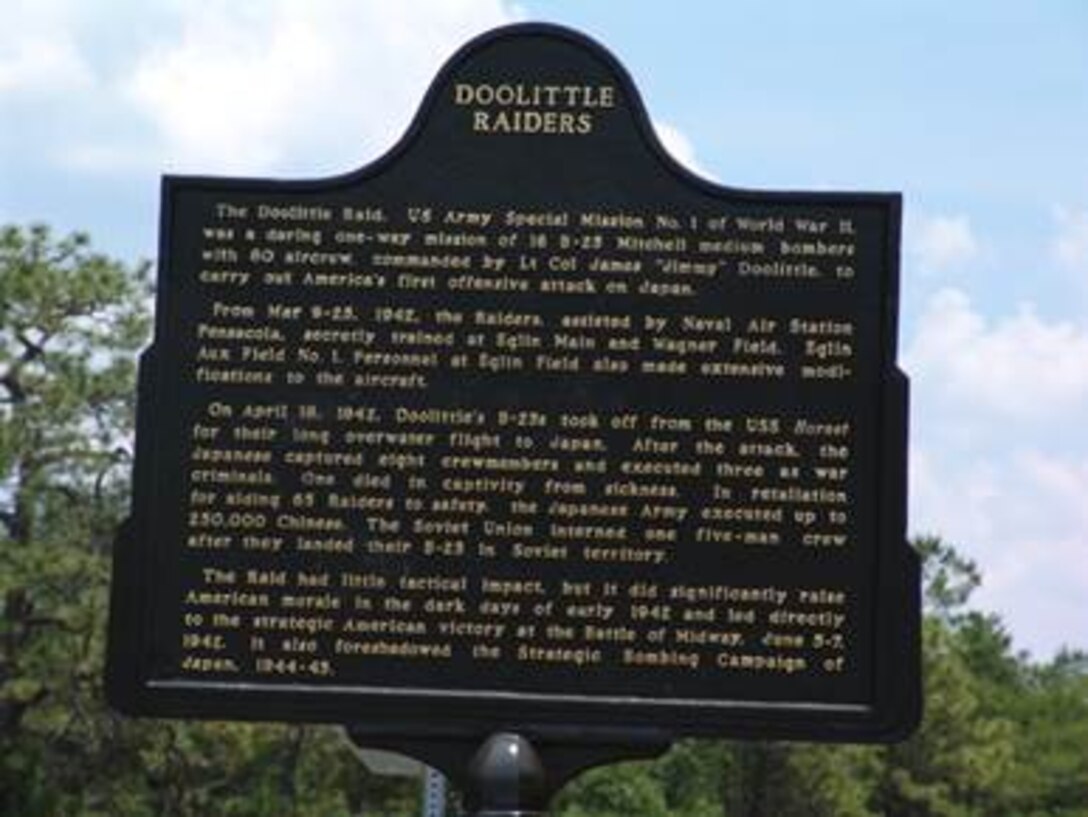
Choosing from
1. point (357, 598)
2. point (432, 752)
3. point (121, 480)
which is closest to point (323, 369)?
point (357, 598)

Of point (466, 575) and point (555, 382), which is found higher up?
point (555, 382)

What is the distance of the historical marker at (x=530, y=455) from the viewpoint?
7.54 meters

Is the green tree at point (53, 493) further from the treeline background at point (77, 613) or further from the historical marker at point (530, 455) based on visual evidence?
the historical marker at point (530, 455)

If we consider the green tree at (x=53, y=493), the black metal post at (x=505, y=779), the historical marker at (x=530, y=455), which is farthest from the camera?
the green tree at (x=53, y=493)

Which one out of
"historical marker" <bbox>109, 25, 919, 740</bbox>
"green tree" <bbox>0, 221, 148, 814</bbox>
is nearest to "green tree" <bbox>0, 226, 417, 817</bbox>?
"green tree" <bbox>0, 221, 148, 814</bbox>

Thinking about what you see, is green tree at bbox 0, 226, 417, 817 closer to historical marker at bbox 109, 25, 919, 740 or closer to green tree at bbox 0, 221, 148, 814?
green tree at bbox 0, 221, 148, 814

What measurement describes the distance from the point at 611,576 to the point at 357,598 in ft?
2.98

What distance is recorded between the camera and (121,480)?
32.5 m

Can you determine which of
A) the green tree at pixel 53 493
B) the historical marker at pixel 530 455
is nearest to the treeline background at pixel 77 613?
the green tree at pixel 53 493

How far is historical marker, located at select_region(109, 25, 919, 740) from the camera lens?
7539mm

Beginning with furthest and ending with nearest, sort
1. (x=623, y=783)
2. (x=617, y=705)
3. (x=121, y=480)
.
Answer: (x=623, y=783) < (x=121, y=480) < (x=617, y=705)

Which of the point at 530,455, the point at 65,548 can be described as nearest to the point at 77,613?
the point at 65,548

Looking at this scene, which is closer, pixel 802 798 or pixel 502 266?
pixel 502 266

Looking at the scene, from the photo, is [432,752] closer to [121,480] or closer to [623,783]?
[121,480]
